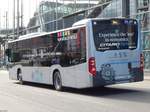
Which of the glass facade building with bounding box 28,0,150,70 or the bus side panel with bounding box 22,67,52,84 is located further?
the glass facade building with bounding box 28,0,150,70

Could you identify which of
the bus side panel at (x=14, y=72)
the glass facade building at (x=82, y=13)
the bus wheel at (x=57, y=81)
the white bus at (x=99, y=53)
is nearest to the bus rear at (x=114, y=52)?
the white bus at (x=99, y=53)

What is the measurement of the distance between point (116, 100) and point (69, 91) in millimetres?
4893

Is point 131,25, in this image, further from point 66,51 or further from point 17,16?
point 17,16

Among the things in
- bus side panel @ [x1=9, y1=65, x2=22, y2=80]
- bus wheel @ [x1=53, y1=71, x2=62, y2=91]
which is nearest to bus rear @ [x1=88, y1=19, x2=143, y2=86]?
bus wheel @ [x1=53, y1=71, x2=62, y2=91]

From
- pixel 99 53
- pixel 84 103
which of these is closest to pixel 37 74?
pixel 99 53

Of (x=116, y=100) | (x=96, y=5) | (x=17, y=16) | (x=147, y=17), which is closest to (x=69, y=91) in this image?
(x=116, y=100)

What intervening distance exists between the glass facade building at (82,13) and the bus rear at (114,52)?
13247 millimetres

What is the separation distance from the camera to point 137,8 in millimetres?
33312

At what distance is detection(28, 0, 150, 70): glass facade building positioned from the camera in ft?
105

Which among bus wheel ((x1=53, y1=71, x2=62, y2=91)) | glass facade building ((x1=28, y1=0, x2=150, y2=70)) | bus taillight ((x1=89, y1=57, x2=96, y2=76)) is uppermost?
glass facade building ((x1=28, y1=0, x2=150, y2=70))

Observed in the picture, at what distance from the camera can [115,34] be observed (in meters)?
17.9

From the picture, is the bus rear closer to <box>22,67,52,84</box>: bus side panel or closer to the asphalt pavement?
the asphalt pavement

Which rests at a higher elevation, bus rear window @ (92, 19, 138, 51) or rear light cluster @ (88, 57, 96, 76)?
bus rear window @ (92, 19, 138, 51)

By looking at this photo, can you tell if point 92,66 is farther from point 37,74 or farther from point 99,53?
point 37,74
